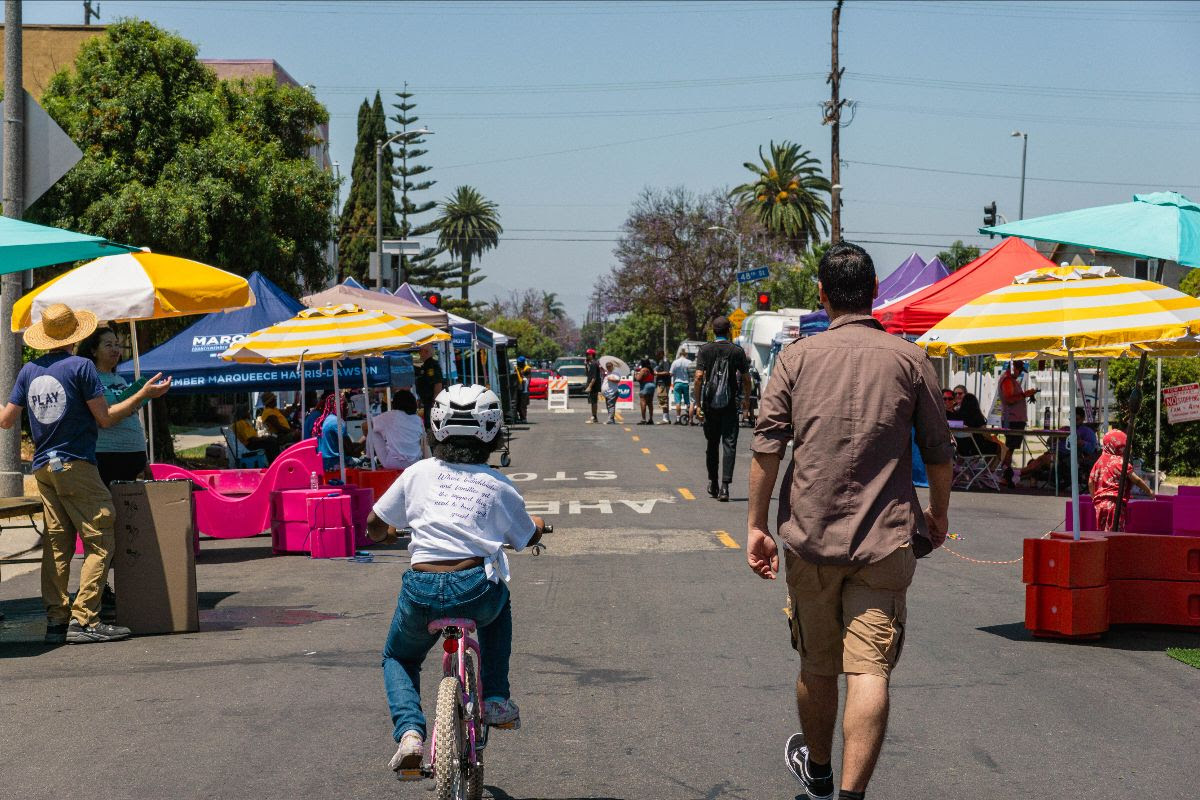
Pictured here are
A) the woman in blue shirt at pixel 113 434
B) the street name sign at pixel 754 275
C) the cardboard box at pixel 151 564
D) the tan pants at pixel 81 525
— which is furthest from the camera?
the street name sign at pixel 754 275

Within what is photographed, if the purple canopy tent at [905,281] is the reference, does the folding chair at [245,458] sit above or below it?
below

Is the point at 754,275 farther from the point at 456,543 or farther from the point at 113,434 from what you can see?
the point at 456,543

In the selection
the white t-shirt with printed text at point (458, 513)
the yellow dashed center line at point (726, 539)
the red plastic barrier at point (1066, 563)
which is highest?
the white t-shirt with printed text at point (458, 513)

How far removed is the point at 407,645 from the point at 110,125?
21.3 meters

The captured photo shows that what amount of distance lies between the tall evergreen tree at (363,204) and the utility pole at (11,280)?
58676mm

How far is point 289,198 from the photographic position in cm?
2578

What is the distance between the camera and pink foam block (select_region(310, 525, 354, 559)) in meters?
12.5

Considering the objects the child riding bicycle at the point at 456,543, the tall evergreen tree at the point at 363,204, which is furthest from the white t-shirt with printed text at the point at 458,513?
the tall evergreen tree at the point at 363,204

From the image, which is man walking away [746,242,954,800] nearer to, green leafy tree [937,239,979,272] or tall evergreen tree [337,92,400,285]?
tall evergreen tree [337,92,400,285]

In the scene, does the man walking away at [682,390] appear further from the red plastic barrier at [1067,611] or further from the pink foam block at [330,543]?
the red plastic barrier at [1067,611]

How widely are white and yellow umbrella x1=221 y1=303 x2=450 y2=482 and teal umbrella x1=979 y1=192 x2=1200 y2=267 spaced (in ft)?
20.0

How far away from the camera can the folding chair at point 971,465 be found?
19.1m

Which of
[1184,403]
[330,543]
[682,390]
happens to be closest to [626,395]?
[682,390]

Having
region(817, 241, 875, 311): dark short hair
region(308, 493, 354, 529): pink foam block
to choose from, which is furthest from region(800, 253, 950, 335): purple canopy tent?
region(817, 241, 875, 311): dark short hair
